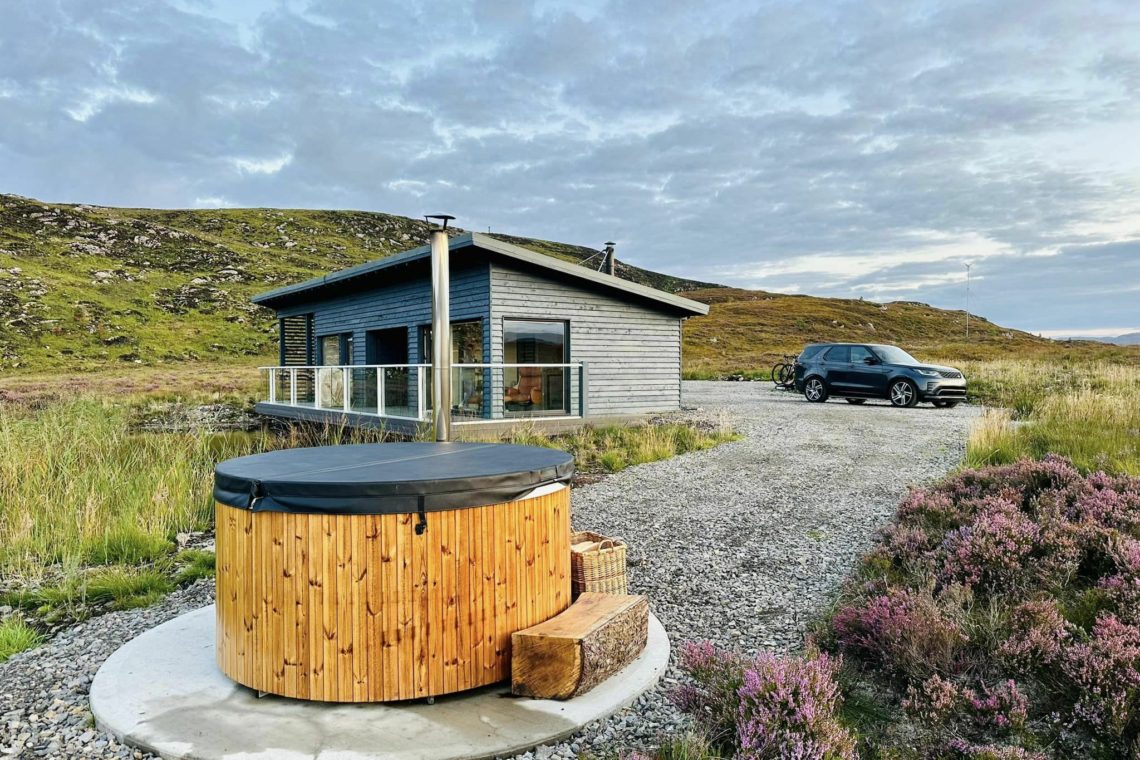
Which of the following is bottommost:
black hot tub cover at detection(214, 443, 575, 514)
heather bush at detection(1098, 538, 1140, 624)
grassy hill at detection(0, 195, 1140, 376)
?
heather bush at detection(1098, 538, 1140, 624)

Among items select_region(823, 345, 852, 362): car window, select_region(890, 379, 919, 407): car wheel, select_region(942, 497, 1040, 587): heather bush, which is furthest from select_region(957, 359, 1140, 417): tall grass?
select_region(942, 497, 1040, 587): heather bush

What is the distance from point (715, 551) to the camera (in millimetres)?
5520

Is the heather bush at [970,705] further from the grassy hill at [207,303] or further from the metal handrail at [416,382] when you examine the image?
the grassy hill at [207,303]

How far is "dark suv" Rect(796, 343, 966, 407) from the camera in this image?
1636cm

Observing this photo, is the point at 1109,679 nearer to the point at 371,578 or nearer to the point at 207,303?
the point at 371,578

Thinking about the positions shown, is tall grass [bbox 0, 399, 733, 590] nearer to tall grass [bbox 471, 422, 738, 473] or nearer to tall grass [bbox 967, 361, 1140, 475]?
tall grass [bbox 471, 422, 738, 473]

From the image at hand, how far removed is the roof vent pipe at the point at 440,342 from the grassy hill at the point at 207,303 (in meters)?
29.9

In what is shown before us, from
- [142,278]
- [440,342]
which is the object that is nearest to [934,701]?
[440,342]

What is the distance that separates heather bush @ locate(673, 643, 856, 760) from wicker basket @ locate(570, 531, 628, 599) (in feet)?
3.14

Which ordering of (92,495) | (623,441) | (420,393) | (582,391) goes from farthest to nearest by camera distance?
(582,391) < (420,393) < (623,441) < (92,495)

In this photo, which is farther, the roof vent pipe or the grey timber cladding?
the grey timber cladding

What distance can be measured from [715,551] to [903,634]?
2225mm

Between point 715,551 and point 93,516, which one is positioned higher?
point 93,516

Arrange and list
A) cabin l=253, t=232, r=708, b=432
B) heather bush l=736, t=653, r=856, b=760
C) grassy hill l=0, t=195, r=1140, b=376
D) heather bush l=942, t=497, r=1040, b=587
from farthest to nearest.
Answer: grassy hill l=0, t=195, r=1140, b=376, cabin l=253, t=232, r=708, b=432, heather bush l=942, t=497, r=1040, b=587, heather bush l=736, t=653, r=856, b=760
